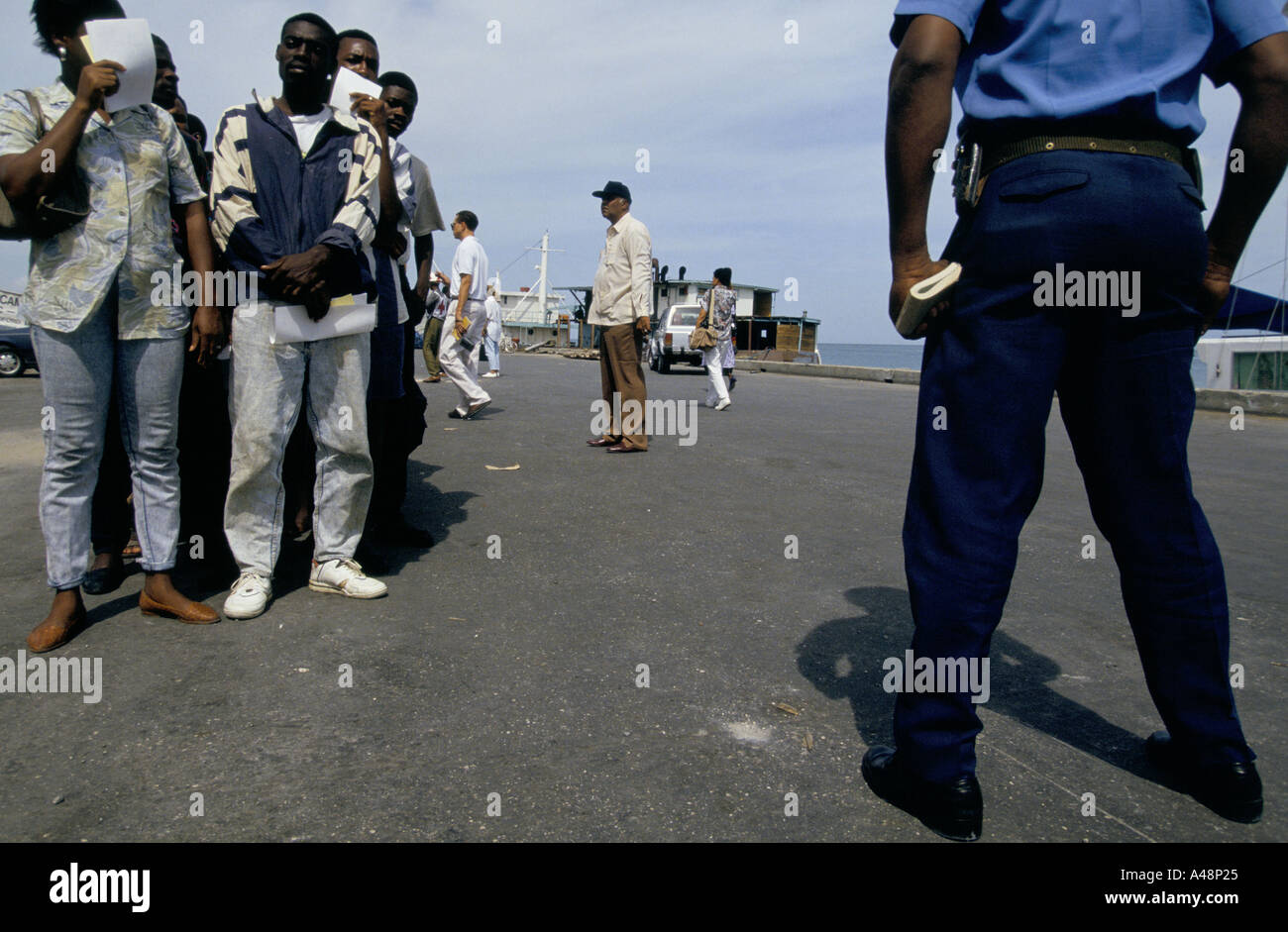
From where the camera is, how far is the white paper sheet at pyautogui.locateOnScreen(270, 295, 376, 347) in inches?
122

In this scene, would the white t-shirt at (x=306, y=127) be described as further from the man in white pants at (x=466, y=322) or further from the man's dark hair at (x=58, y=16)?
the man in white pants at (x=466, y=322)

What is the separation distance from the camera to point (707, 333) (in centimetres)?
1221

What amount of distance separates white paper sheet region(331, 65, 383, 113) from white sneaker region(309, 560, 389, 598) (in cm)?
179

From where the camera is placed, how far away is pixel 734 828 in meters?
1.83

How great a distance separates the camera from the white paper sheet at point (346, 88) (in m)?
3.39

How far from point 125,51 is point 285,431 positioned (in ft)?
4.35

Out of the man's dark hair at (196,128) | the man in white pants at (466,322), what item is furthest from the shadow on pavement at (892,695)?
the man in white pants at (466,322)

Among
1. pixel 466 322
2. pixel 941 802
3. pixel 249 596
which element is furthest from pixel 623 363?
pixel 941 802

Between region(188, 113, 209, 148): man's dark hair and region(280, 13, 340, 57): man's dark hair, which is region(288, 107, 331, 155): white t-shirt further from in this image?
region(188, 113, 209, 148): man's dark hair

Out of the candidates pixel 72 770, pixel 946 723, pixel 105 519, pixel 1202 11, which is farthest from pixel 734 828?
pixel 105 519

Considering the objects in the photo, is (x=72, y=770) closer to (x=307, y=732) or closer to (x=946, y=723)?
(x=307, y=732)

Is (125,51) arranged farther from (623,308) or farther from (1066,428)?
(623,308)

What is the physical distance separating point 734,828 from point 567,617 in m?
1.42

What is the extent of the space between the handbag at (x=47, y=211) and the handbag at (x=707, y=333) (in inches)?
369
